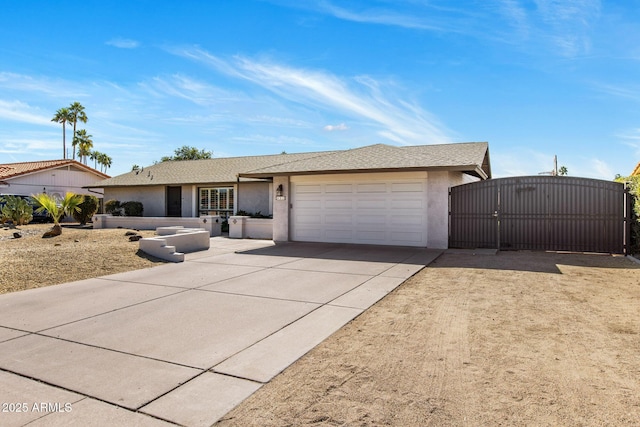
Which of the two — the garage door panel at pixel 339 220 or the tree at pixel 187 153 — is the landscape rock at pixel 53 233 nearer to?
the garage door panel at pixel 339 220

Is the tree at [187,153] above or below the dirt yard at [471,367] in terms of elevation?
above

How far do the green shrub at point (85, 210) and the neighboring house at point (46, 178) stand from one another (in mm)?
4726

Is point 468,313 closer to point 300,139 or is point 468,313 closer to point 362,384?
point 362,384

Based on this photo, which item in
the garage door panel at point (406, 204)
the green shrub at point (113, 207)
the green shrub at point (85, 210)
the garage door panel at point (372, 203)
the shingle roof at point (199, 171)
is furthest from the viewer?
the green shrub at point (113, 207)

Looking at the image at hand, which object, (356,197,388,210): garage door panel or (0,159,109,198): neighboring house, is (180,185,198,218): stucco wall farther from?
(356,197,388,210): garage door panel

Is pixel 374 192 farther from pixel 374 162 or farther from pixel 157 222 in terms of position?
pixel 157 222

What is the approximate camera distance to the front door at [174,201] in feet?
81.5

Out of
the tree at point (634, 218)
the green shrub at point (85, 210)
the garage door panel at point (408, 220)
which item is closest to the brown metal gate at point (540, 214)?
the tree at point (634, 218)

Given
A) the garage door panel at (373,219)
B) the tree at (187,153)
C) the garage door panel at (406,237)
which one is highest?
the tree at (187,153)

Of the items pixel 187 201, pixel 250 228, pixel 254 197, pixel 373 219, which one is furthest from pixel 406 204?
pixel 187 201

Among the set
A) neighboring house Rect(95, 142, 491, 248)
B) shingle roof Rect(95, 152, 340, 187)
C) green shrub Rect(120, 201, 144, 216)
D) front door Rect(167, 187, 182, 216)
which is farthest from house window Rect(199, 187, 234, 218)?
neighboring house Rect(95, 142, 491, 248)

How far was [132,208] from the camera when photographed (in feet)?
80.1

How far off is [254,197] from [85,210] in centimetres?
1064

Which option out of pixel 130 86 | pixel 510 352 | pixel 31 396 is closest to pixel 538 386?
pixel 510 352
